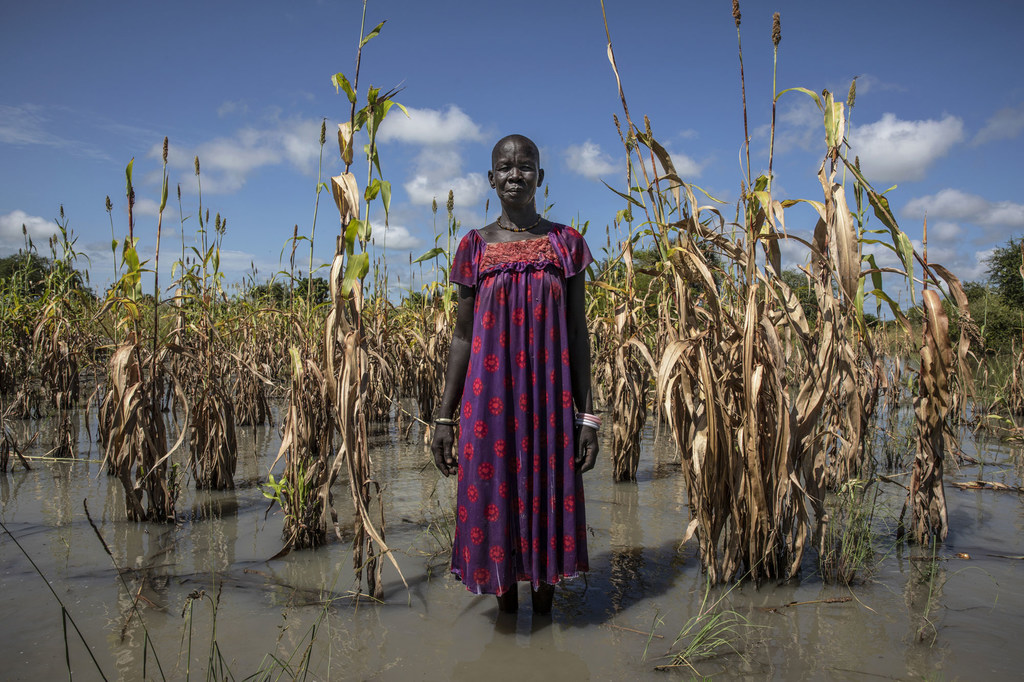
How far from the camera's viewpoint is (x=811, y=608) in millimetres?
2404

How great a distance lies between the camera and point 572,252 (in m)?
2.26

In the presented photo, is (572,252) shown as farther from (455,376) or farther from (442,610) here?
(442,610)

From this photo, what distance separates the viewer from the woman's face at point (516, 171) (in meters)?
2.24

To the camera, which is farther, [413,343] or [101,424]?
[413,343]

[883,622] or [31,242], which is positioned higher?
[31,242]

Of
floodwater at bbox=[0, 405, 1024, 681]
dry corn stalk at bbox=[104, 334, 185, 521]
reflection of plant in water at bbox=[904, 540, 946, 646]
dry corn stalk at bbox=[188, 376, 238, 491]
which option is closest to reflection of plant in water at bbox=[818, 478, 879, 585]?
floodwater at bbox=[0, 405, 1024, 681]

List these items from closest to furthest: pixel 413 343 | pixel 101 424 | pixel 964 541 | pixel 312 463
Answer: pixel 312 463
pixel 964 541
pixel 101 424
pixel 413 343

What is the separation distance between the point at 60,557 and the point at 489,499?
2.10m

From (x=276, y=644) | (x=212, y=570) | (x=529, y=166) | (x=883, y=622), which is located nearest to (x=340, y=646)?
(x=276, y=644)

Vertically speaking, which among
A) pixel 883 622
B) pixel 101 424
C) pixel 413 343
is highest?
pixel 413 343

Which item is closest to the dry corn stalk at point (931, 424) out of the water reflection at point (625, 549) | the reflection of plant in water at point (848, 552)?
the reflection of plant in water at point (848, 552)

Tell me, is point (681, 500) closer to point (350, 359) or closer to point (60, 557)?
point (350, 359)

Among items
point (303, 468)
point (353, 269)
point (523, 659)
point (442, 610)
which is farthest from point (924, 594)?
point (303, 468)

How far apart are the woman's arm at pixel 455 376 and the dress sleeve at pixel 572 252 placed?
35 centimetres
